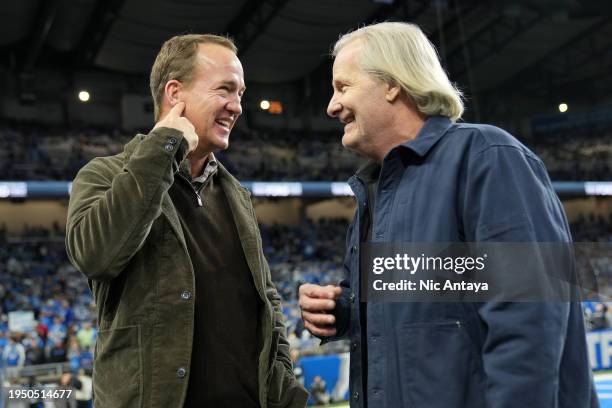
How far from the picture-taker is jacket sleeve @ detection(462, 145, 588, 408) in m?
0.78

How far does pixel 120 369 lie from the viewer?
105 cm

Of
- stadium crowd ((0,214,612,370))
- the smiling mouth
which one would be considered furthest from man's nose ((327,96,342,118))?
stadium crowd ((0,214,612,370))

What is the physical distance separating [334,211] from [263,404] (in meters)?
10.6

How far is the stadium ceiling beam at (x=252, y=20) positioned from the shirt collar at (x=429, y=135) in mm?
9310

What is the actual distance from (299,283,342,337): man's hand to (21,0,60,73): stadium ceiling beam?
Result: 8996 millimetres

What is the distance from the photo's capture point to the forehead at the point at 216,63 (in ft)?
4.09

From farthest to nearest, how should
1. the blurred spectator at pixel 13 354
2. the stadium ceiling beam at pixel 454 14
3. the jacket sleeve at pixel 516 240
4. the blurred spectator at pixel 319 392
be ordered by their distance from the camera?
the stadium ceiling beam at pixel 454 14, the blurred spectator at pixel 13 354, the blurred spectator at pixel 319 392, the jacket sleeve at pixel 516 240

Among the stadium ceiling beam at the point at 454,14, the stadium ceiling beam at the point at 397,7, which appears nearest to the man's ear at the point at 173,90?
the stadium ceiling beam at the point at 397,7

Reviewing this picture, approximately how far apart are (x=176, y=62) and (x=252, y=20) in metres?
9.60

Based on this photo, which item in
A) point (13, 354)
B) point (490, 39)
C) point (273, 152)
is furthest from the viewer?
point (490, 39)

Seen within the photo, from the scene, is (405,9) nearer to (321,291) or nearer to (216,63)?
(216,63)

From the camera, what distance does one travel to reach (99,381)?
1072 mm

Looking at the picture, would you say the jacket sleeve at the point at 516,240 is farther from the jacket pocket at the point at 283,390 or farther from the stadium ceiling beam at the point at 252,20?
the stadium ceiling beam at the point at 252,20

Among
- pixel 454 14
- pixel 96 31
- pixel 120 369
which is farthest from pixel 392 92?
pixel 454 14
